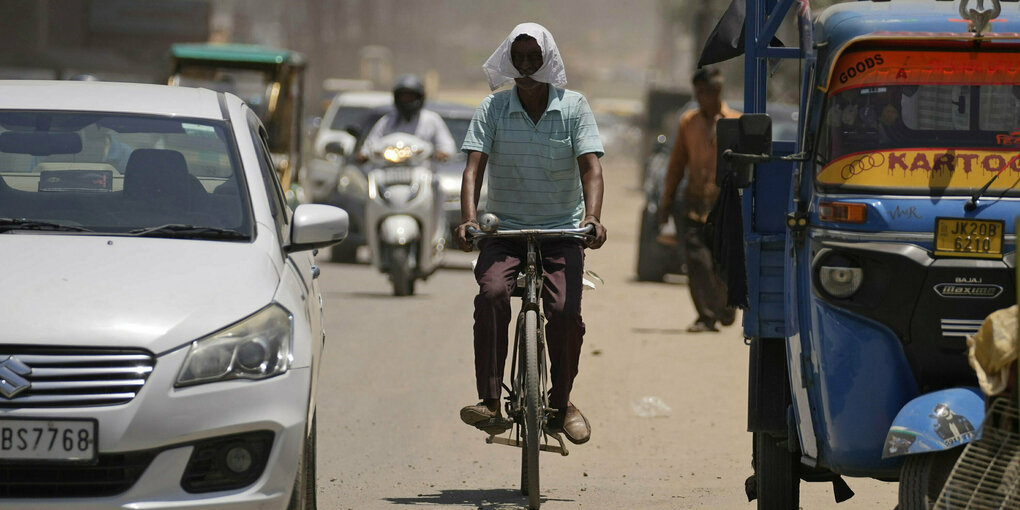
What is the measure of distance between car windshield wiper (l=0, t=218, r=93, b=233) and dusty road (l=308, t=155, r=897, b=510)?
169 cm

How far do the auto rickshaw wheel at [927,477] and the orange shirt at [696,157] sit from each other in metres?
7.46

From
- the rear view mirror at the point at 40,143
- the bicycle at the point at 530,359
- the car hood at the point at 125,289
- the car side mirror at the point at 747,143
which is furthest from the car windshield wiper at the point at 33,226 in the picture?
the car side mirror at the point at 747,143

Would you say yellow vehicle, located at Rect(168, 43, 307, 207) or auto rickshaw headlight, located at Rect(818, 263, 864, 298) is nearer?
auto rickshaw headlight, located at Rect(818, 263, 864, 298)

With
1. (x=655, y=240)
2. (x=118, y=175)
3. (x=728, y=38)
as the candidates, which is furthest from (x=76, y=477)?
(x=655, y=240)

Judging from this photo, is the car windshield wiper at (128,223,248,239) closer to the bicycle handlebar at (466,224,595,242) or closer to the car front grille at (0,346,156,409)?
the car front grille at (0,346,156,409)

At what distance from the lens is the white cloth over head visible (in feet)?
21.3

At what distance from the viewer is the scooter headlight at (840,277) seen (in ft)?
16.0

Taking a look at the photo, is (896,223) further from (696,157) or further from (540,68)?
(696,157)

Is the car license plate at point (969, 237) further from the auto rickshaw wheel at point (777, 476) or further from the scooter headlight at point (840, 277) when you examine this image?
the auto rickshaw wheel at point (777, 476)

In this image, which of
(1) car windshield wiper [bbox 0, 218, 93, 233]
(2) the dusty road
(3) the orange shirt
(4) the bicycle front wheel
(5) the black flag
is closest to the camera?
(1) car windshield wiper [bbox 0, 218, 93, 233]

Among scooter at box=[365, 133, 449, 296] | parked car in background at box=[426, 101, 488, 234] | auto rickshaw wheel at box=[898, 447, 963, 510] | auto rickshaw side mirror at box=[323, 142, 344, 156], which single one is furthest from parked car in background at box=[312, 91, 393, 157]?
auto rickshaw wheel at box=[898, 447, 963, 510]

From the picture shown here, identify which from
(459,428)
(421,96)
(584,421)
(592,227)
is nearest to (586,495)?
(584,421)

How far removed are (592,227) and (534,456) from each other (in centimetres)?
92

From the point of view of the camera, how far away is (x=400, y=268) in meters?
14.6
